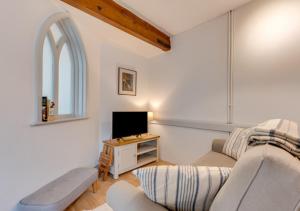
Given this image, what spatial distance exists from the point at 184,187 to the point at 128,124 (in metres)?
2.09

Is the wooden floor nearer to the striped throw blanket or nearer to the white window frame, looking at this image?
the white window frame

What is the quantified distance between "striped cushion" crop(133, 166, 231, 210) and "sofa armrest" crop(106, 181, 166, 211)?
0.04 metres

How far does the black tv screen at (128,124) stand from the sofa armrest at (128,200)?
1652 millimetres

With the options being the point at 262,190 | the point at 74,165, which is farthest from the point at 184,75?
the point at 262,190

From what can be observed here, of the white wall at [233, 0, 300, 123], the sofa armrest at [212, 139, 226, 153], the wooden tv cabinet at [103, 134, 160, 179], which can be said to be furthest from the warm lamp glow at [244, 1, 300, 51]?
the wooden tv cabinet at [103, 134, 160, 179]

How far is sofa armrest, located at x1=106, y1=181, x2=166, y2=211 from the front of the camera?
743 millimetres

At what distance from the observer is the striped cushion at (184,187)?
737mm

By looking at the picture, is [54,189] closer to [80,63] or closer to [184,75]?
[80,63]

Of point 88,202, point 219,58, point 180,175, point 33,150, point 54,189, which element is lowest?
point 88,202

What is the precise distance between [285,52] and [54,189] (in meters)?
3.14

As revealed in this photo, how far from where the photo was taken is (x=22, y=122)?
1.61m

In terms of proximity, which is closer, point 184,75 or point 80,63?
point 80,63

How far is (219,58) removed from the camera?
98.0 inches

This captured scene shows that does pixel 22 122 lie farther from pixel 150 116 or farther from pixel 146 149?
pixel 150 116
